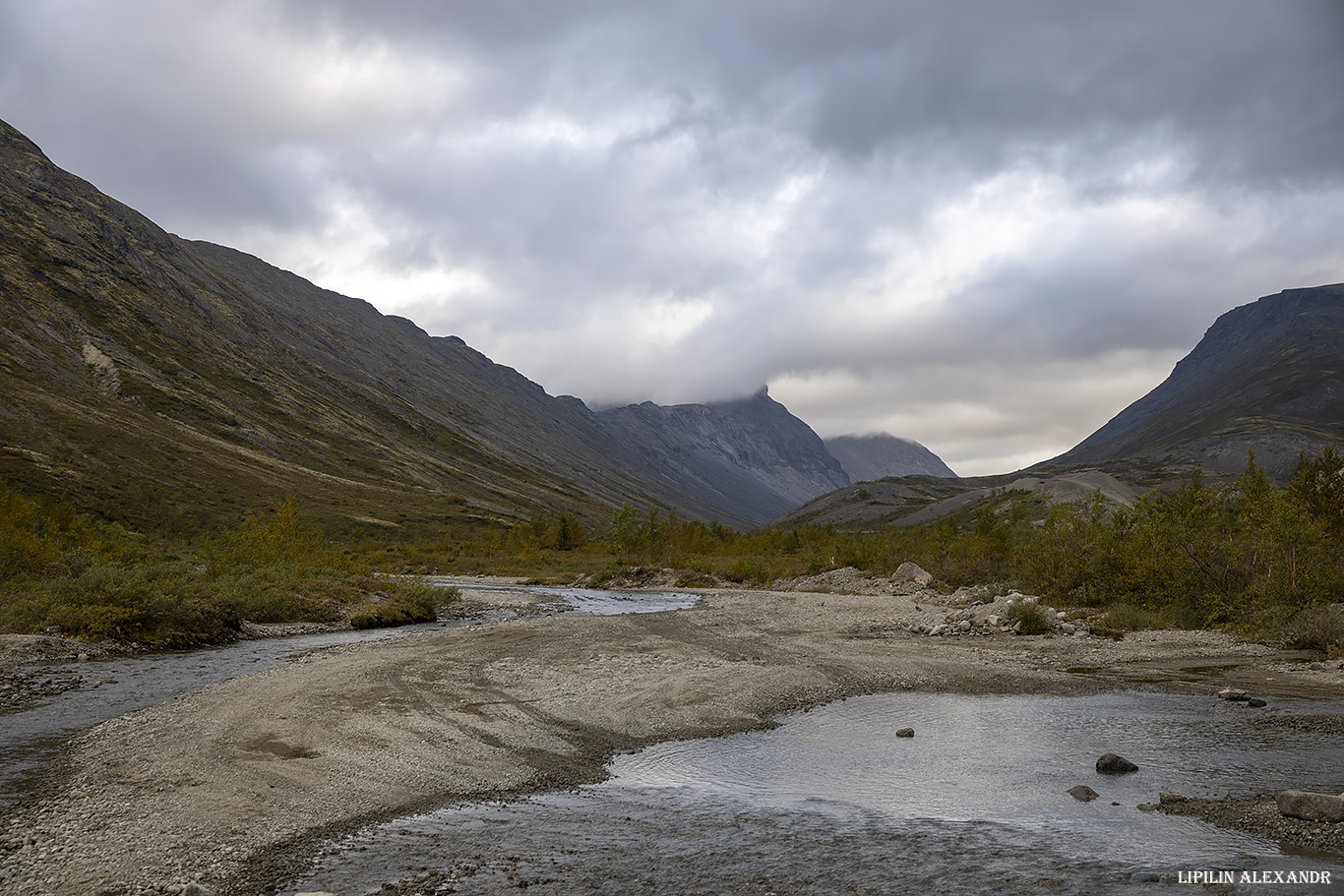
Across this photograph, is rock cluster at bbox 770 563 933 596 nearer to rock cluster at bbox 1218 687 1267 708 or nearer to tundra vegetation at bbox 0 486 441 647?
tundra vegetation at bbox 0 486 441 647

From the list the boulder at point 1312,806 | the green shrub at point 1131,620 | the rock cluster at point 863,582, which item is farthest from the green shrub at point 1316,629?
the rock cluster at point 863,582

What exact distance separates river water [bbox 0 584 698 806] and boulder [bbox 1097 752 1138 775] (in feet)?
68.8

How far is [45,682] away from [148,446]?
143 m

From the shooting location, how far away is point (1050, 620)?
37312 mm

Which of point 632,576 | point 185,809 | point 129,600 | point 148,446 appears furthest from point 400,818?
point 148,446

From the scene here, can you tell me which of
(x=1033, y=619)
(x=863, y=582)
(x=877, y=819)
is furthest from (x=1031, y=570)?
(x=877, y=819)

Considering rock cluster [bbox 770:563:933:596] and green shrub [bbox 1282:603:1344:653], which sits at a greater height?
green shrub [bbox 1282:603:1344:653]

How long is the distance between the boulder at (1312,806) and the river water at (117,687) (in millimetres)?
21859

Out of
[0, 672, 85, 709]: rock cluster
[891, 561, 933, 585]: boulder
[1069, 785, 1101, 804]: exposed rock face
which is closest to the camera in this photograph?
[1069, 785, 1101, 804]: exposed rock face

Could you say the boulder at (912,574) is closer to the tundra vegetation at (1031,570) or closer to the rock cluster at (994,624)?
the tundra vegetation at (1031,570)

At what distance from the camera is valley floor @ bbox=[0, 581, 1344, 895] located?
11.7 m

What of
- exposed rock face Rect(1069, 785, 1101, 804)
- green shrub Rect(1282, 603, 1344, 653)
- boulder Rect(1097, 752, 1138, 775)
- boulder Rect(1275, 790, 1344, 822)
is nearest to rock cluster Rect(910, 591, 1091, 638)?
green shrub Rect(1282, 603, 1344, 653)

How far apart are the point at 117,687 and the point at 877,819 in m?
25.4

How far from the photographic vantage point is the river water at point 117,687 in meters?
16.2
